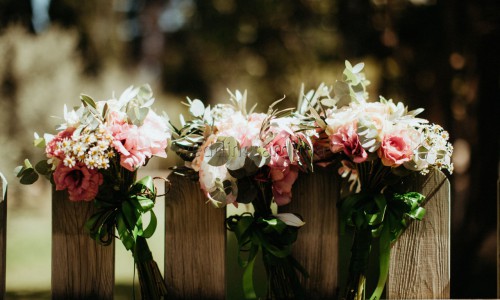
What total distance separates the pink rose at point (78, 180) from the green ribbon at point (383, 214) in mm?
608

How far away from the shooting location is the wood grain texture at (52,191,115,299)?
4.61 feet

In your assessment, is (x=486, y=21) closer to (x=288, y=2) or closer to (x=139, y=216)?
(x=288, y=2)

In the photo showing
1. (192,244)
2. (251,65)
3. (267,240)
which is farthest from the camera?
(251,65)

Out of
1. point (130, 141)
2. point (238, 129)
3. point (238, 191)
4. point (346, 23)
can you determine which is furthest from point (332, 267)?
point (346, 23)

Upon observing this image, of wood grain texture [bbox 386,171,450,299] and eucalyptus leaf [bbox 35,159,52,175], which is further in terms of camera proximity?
wood grain texture [bbox 386,171,450,299]

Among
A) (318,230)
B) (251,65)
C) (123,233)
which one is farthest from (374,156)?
(251,65)

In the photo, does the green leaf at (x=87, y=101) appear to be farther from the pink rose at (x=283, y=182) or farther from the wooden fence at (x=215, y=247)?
the pink rose at (x=283, y=182)

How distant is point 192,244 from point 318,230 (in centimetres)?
33

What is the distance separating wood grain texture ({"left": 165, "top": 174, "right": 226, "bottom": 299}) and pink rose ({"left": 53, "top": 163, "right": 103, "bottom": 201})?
0.20 m

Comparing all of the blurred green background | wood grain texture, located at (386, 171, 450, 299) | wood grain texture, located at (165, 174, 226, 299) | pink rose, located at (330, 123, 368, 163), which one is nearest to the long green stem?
wood grain texture, located at (386, 171, 450, 299)

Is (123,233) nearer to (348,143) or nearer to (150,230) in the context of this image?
(150,230)

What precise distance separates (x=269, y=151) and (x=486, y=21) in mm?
2211

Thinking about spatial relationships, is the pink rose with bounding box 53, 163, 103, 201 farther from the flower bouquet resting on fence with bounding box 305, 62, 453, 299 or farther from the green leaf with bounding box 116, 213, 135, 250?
the flower bouquet resting on fence with bounding box 305, 62, 453, 299

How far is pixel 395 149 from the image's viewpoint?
124 centimetres
